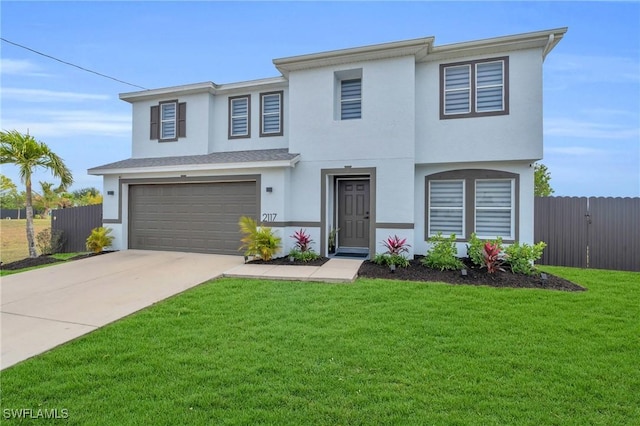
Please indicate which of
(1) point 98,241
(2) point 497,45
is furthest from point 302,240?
(2) point 497,45

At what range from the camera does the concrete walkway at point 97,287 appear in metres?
4.41

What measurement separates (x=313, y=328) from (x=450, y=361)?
5.85 feet

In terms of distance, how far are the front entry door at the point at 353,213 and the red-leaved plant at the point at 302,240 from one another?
4.11ft

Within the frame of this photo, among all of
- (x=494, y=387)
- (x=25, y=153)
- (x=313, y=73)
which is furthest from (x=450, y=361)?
(x=25, y=153)

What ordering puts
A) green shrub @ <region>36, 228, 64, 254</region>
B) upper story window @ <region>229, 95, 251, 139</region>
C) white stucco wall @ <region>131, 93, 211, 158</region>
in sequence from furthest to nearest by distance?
green shrub @ <region>36, 228, 64, 254</region> → white stucco wall @ <region>131, 93, 211, 158</region> → upper story window @ <region>229, 95, 251, 139</region>

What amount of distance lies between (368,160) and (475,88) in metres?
3.50

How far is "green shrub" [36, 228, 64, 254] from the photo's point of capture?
12750 millimetres

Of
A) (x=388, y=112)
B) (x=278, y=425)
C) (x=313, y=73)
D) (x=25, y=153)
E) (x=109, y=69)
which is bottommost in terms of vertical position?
(x=278, y=425)

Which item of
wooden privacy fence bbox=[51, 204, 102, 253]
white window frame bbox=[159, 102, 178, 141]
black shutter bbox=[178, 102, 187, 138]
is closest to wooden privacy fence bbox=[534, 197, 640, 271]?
black shutter bbox=[178, 102, 187, 138]

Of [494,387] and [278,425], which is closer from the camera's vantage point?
[278,425]

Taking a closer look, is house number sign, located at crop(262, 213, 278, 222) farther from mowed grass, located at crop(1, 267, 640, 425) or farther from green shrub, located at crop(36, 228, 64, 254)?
green shrub, located at crop(36, 228, 64, 254)

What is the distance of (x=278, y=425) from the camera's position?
2.52m

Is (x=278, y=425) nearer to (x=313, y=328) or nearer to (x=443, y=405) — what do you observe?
(x=443, y=405)

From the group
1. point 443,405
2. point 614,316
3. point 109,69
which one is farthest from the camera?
point 109,69
